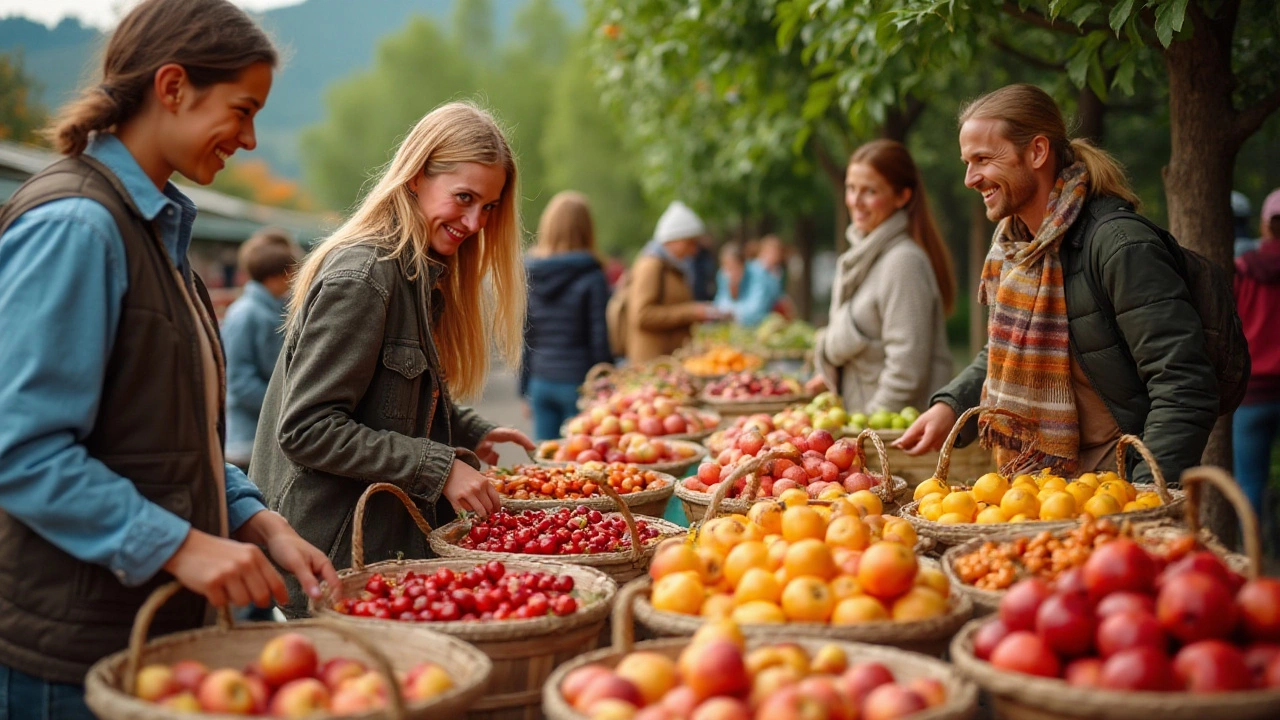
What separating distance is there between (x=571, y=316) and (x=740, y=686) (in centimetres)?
662

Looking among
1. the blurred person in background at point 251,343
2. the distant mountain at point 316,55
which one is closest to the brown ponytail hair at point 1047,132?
the blurred person in background at point 251,343

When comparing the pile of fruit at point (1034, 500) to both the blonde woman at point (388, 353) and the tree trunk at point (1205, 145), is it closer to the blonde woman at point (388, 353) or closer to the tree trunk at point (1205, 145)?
the blonde woman at point (388, 353)

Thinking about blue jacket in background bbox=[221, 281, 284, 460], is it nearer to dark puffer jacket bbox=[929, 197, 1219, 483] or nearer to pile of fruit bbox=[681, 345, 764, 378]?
pile of fruit bbox=[681, 345, 764, 378]

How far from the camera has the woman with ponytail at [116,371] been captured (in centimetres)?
216

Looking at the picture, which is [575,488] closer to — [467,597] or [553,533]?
[553,533]

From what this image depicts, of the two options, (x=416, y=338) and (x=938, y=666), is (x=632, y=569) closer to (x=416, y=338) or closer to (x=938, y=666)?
(x=416, y=338)

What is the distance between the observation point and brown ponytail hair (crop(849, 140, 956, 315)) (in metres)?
5.77

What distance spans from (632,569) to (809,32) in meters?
3.66

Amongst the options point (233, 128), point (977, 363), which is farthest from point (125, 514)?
point (977, 363)

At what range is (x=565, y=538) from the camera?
3.44m

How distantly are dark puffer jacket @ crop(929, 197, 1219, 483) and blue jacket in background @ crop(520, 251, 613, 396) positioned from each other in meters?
5.15

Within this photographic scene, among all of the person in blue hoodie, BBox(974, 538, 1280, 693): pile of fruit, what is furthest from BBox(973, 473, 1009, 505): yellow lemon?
the person in blue hoodie

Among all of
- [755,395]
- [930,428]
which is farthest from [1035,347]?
[755,395]

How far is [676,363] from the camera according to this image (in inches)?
313
